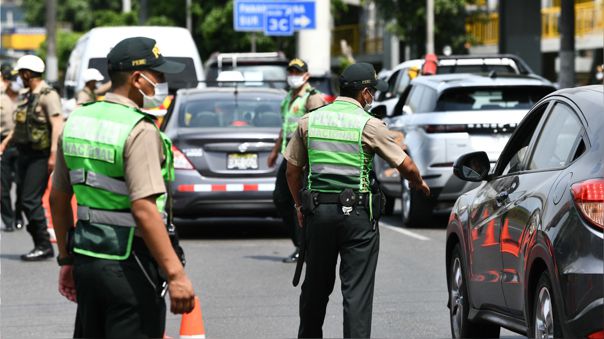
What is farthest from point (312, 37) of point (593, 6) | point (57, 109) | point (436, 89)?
point (57, 109)

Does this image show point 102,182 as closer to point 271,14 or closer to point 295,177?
point 295,177

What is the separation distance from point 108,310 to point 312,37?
105ft

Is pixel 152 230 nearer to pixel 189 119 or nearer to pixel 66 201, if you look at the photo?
pixel 66 201

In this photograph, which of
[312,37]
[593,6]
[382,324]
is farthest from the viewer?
[593,6]

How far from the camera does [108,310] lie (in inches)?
212

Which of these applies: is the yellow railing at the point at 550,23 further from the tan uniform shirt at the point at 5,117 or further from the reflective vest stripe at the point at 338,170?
the reflective vest stripe at the point at 338,170

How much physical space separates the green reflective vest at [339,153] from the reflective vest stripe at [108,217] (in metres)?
2.23

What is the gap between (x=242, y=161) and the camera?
14.7 meters

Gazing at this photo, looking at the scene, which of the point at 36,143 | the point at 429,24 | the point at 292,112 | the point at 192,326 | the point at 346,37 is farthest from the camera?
the point at 346,37

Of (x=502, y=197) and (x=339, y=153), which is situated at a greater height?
(x=339, y=153)

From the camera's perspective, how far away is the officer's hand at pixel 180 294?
5266 millimetres

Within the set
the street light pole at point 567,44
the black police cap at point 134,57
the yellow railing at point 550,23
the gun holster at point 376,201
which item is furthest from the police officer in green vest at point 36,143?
the yellow railing at point 550,23

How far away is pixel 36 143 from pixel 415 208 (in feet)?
15.7

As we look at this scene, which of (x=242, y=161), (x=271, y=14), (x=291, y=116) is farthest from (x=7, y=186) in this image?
(x=271, y=14)
